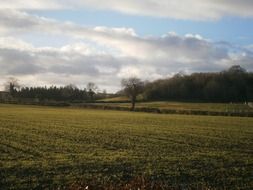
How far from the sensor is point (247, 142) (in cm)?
3791

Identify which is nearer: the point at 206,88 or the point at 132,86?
the point at 132,86

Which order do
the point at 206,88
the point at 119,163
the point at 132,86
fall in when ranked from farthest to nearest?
the point at 206,88 → the point at 132,86 → the point at 119,163

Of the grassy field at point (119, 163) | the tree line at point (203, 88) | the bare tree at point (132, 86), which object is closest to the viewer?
the grassy field at point (119, 163)

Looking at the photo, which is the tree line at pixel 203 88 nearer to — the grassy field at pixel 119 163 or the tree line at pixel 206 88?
the tree line at pixel 206 88

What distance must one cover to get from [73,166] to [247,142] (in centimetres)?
2033

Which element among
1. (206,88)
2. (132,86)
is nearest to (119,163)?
(132,86)

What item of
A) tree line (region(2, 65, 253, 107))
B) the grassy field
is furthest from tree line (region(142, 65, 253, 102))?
the grassy field

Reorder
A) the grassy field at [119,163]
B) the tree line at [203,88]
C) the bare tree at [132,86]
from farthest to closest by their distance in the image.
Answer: the tree line at [203,88] < the bare tree at [132,86] < the grassy field at [119,163]

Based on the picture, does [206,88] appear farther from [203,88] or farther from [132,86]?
[132,86]

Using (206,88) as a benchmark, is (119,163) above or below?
below

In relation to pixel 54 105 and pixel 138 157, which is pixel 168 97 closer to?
pixel 54 105

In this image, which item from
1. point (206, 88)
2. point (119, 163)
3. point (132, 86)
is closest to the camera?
point (119, 163)

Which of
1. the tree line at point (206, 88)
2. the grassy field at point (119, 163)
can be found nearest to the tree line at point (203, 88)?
the tree line at point (206, 88)

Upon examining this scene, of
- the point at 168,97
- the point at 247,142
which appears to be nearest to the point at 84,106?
the point at 168,97
